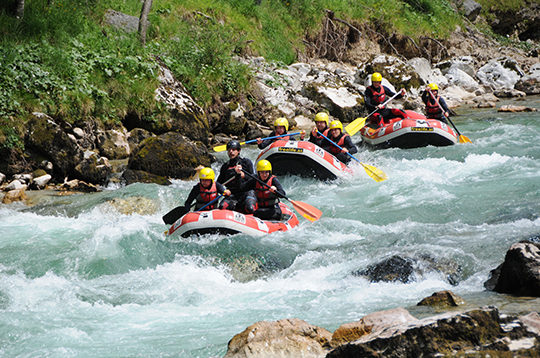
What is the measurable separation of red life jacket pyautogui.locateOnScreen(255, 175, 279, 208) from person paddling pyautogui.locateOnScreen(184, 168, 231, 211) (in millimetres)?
549

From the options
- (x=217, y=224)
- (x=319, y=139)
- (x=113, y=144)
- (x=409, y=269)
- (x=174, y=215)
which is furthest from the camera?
(x=113, y=144)

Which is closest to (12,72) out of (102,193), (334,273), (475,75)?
(102,193)

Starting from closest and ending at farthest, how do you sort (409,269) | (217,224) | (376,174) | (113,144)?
(409,269)
(217,224)
(376,174)
(113,144)

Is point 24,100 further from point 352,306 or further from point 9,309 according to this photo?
point 352,306

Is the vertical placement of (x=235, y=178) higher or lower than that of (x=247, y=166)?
lower

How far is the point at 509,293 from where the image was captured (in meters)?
3.66

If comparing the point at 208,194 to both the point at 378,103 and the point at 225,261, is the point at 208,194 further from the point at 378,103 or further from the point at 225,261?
the point at 378,103

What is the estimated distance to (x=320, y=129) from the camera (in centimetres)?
938

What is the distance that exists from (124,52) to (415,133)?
24.6 ft

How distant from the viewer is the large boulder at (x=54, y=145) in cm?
891

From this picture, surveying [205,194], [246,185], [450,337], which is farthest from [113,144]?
[450,337]

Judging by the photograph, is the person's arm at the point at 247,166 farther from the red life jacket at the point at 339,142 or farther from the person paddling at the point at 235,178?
the red life jacket at the point at 339,142

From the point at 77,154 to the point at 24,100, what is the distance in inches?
61.7

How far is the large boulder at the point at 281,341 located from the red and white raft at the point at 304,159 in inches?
227
